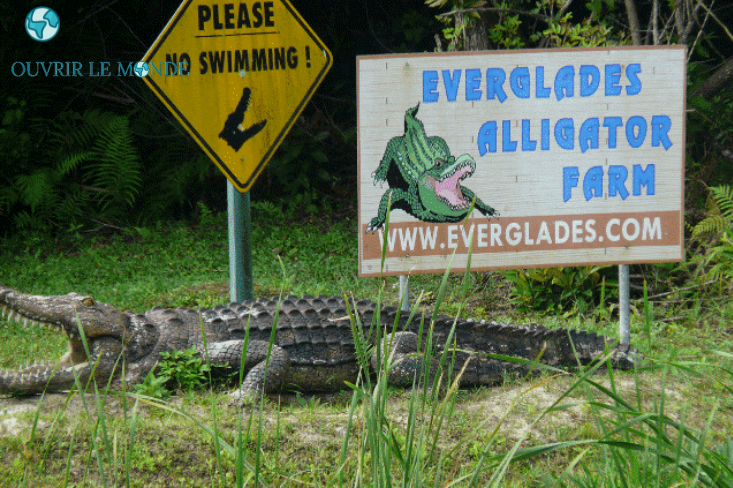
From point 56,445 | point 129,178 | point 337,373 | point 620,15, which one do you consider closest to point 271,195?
point 129,178

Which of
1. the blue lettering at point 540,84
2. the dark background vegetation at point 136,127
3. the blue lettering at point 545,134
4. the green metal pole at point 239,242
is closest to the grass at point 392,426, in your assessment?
the green metal pole at point 239,242

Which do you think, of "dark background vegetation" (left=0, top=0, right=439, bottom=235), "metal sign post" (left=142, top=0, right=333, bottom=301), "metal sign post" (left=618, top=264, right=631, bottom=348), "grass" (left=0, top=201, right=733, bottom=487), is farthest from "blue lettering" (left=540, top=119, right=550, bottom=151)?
"dark background vegetation" (left=0, top=0, right=439, bottom=235)

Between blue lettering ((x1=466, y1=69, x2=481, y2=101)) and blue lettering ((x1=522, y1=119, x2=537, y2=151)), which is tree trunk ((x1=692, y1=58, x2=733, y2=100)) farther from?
blue lettering ((x1=466, y1=69, x2=481, y2=101))

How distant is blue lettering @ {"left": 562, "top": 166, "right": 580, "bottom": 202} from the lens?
3766 mm

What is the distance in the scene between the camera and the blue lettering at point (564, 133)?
3.74 metres

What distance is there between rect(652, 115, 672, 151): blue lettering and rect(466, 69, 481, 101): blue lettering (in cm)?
113

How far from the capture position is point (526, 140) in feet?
12.3

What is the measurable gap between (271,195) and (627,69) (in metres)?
5.45

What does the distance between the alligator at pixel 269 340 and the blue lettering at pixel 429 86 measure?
1.26m

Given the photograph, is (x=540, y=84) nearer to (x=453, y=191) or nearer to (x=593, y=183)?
(x=593, y=183)

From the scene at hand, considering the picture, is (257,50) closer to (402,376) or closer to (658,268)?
(402,376)

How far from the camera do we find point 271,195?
838 cm

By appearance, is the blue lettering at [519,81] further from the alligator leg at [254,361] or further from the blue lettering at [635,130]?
the alligator leg at [254,361]

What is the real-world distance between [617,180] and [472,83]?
108 cm
